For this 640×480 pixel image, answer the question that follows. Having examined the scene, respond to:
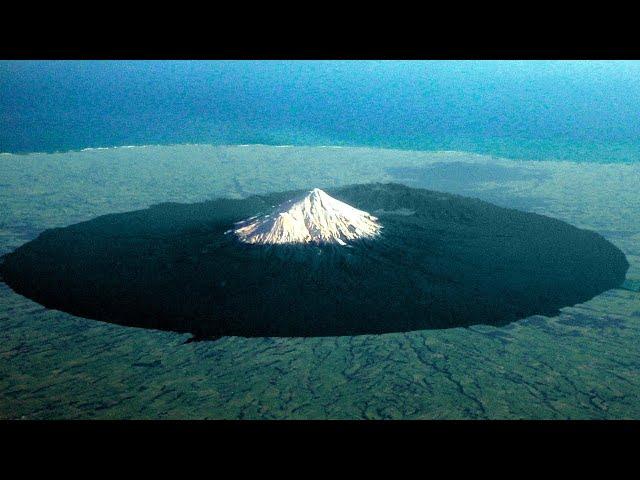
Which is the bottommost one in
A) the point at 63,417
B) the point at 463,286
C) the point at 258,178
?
the point at 63,417

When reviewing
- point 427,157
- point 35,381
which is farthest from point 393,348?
point 427,157

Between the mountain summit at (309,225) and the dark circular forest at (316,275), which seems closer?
the dark circular forest at (316,275)

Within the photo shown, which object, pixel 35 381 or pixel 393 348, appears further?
pixel 393 348

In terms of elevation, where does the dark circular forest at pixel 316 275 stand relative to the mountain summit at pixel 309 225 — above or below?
below

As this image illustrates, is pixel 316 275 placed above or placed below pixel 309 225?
below

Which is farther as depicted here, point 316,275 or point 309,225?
point 309,225

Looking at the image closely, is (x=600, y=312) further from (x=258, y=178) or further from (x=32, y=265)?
(x=258, y=178)
